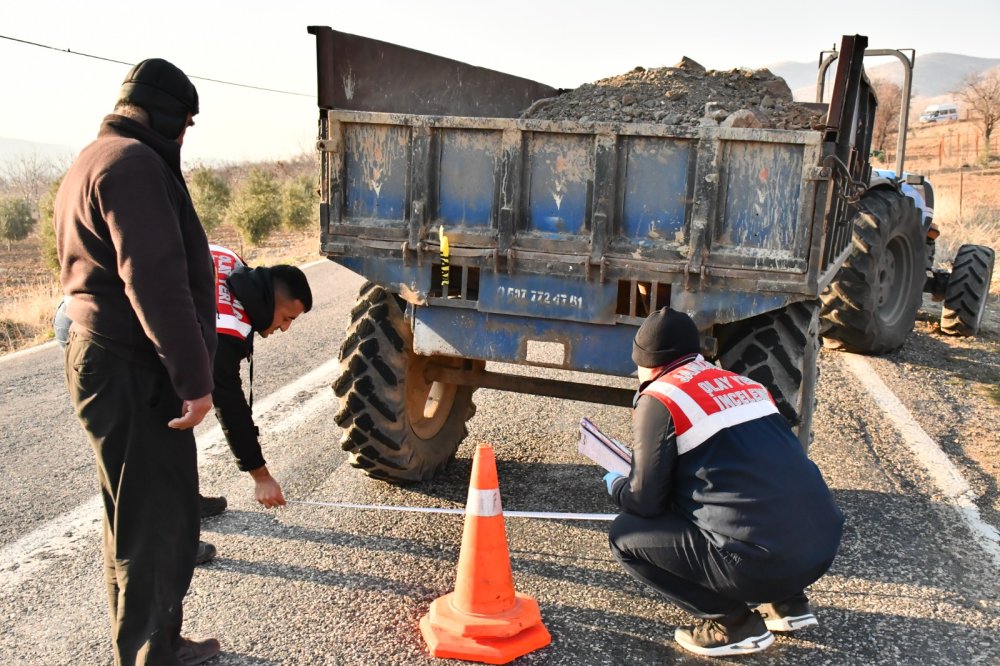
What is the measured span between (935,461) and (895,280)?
128 inches

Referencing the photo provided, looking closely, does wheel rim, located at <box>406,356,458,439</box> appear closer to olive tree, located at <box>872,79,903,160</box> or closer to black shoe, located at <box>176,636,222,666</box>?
black shoe, located at <box>176,636,222,666</box>

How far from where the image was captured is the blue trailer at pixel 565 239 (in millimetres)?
3852

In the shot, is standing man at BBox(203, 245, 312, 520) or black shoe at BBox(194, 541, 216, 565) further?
black shoe at BBox(194, 541, 216, 565)

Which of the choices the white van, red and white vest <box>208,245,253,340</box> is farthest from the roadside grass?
the white van

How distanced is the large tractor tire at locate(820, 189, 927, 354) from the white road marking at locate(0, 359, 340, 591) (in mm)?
4474

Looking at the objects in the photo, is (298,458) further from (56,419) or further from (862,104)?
(862,104)

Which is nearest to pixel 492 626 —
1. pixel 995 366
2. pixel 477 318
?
pixel 477 318

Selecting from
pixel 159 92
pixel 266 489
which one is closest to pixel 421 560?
pixel 266 489

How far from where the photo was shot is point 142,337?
2.79 m

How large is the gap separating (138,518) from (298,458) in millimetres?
2362

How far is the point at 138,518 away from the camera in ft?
9.58

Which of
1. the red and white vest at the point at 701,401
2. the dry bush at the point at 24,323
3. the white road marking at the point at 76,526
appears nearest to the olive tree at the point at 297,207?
the dry bush at the point at 24,323

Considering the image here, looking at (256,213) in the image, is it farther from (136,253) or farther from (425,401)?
(136,253)

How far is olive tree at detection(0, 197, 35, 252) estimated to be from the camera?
41.4 metres
